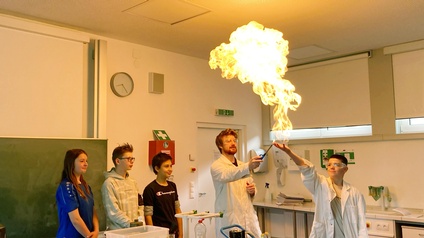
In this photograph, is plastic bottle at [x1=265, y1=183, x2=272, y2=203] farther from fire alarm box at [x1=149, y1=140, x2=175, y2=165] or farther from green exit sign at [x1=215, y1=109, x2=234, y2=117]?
fire alarm box at [x1=149, y1=140, x2=175, y2=165]

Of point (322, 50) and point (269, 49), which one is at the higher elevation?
point (322, 50)

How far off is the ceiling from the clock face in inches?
18.6

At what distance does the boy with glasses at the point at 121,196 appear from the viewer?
140 inches

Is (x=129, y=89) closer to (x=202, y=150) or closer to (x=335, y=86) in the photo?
(x=202, y=150)

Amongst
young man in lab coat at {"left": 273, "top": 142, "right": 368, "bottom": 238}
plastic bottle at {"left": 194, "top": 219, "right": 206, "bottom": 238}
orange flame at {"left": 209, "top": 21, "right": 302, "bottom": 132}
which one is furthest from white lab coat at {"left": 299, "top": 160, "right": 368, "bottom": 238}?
plastic bottle at {"left": 194, "top": 219, "right": 206, "bottom": 238}

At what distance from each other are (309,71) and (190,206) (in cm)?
280

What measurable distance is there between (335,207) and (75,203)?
7.26 feet

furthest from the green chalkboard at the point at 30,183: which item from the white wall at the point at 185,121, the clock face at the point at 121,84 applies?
the clock face at the point at 121,84

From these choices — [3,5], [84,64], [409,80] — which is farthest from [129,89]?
[409,80]

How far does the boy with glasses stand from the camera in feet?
11.7

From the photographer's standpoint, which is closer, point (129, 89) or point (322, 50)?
point (129, 89)

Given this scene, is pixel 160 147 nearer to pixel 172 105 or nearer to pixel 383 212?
pixel 172 105

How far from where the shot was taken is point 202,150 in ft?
19.3

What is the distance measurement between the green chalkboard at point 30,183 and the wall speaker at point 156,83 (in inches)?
53.7
